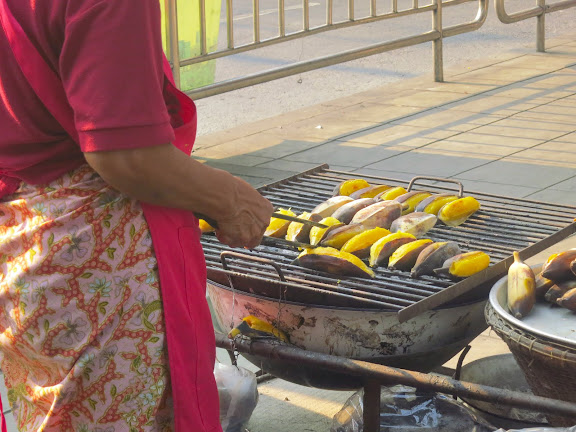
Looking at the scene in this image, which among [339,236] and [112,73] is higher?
[112,73]

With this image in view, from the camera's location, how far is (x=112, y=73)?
157 cm

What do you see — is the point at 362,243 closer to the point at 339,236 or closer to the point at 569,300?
the point at 339,236

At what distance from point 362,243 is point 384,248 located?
93mm

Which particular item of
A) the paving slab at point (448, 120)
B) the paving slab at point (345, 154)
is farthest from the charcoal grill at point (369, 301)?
the paving slab at point (448, 120)

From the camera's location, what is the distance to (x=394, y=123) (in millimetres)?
6742

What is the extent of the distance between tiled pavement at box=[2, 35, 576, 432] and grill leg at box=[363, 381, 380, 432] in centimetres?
188

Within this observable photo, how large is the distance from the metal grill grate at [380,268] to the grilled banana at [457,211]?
0.9 inches

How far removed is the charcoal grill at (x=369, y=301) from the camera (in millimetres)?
2516

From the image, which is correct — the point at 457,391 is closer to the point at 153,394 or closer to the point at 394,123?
the point at 153,394

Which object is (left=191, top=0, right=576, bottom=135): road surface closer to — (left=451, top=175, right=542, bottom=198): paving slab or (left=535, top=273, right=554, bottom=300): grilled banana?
(left=451, top=175, right=542, bottom=198): paving slab

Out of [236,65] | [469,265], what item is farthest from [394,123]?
[469,265]

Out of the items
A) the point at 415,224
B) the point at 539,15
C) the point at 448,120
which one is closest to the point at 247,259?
the point at 415,224

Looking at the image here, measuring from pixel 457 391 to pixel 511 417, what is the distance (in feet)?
2.27

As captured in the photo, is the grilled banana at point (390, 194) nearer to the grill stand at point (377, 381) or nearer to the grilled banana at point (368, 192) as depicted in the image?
the grilled banana at point (368, 192)
